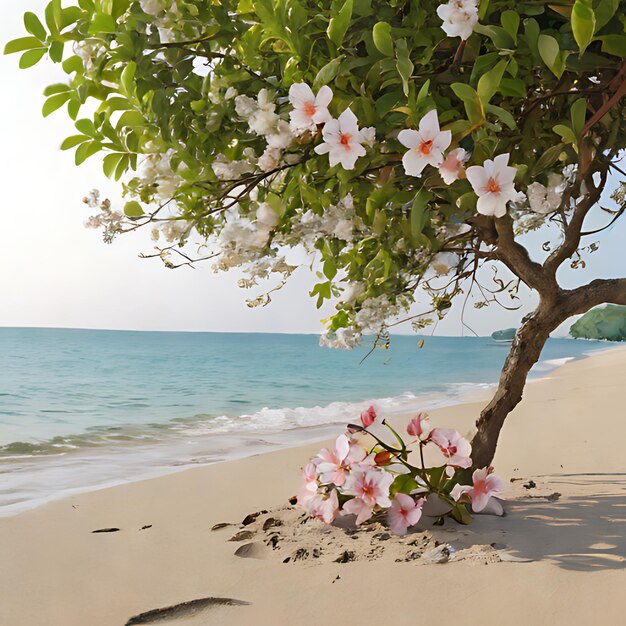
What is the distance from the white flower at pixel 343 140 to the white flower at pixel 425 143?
0.11 m

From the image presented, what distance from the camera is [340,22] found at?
133cm

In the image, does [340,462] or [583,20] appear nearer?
[583,20]

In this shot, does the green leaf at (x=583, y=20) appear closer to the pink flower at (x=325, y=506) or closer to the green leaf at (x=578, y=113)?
the green leaf at (x=578, y=113)

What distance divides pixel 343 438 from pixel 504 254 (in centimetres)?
110

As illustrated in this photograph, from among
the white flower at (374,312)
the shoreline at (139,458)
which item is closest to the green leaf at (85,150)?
the white flower at (374,312)

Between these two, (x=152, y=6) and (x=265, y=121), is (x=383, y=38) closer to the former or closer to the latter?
(x=265, y=121)

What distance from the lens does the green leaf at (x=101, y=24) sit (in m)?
1.47

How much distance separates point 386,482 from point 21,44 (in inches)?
70.3

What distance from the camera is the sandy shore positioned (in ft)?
6.29

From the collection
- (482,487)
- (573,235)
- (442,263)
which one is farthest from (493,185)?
(573,235)

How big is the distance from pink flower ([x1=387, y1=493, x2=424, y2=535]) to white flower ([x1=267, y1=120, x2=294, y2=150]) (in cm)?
146

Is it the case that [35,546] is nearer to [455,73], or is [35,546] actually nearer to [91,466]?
[455,73]

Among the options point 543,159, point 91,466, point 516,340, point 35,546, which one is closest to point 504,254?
point 516,340

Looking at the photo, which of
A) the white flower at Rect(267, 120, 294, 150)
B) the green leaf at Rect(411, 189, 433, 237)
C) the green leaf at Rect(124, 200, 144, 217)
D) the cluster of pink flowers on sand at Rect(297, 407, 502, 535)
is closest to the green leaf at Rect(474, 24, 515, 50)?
the green leaf at Rect(411, 189, 433, 237)
